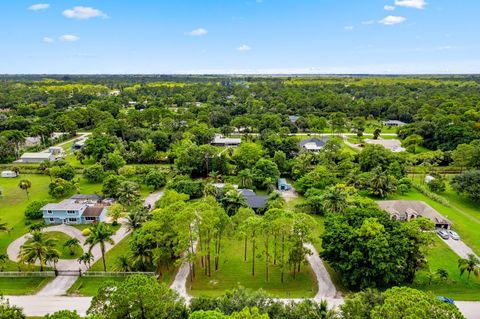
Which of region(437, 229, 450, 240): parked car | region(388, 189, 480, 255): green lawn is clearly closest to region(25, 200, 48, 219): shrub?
region(388, 189, 480, 255): green lawn

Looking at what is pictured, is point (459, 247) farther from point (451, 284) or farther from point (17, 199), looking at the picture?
point (17, 199)

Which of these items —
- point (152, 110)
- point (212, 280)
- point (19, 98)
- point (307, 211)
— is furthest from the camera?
point (19, 98)

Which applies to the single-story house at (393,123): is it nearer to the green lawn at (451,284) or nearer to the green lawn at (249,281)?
the green lawn at (451,284)

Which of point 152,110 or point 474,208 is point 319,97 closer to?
point 152,110

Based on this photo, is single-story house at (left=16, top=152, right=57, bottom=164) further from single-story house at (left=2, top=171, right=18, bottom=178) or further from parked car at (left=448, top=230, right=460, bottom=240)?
parked car at (left=448, top=230, right=460, bottom=240)

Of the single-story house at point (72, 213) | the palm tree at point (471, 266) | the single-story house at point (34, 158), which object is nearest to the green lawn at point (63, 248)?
the single-story house at point (72, 213)

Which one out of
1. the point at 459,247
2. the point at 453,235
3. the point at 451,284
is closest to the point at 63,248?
the point at 451,284

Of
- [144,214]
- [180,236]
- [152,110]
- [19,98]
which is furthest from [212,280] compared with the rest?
[19,98]
